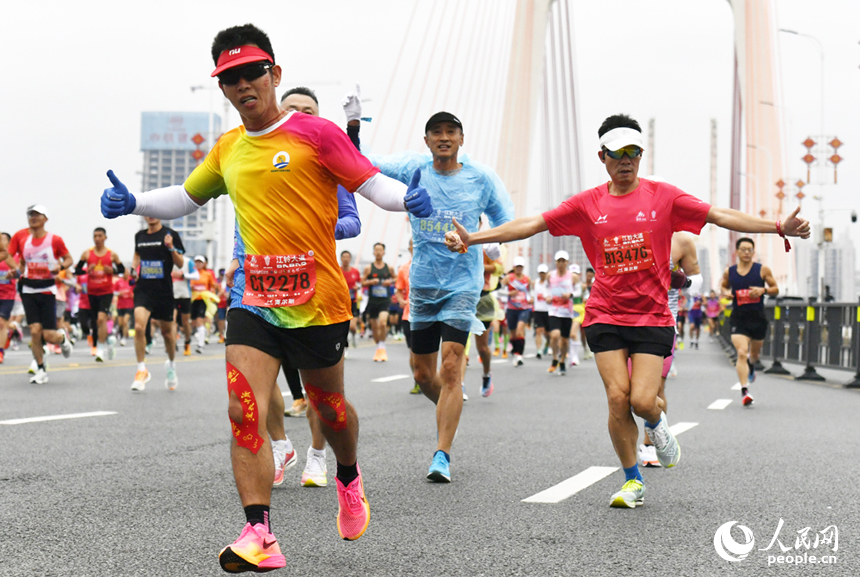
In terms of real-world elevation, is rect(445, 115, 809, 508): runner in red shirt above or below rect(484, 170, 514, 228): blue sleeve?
below

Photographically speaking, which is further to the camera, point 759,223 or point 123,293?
point 123,293

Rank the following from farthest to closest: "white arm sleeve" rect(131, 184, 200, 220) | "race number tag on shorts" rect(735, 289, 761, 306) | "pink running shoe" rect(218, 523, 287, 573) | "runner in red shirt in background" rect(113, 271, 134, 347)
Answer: "runner in red shirt in background" rect(113, 271, 134, 347)
"race number tag on shorts" rect(735, 289, 761, 306)
"white arm sleeve" rect(131, 184, 200, 220)
"pink running shoe" rect(218, 523, 287, 573)

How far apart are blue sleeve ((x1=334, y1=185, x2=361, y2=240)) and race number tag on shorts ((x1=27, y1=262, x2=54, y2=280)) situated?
858 cm

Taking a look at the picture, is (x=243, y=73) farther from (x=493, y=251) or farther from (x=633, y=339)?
(x=493, y=251)

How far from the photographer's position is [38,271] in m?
12.8

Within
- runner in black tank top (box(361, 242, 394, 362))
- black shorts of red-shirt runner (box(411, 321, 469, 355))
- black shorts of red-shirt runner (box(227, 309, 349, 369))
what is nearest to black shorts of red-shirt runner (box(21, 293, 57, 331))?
runner in black tank top (box(361, 242, 394, 362))

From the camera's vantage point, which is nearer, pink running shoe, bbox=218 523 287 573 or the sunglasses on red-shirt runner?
pink running shoe, bbox=218 523 287 573

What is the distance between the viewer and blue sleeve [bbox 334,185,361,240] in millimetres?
5164

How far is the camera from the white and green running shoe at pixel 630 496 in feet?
16.8

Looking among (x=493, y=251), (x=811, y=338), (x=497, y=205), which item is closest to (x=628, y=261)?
(x=493, y=251)

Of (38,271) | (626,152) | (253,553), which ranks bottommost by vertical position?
(253,553)

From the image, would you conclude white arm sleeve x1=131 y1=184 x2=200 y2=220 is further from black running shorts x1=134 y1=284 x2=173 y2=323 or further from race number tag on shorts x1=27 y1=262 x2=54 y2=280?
race number tag on shorts x1=27 y1=262 x2=54 y2=280

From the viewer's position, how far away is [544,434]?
834 centimetres

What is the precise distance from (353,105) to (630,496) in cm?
234
